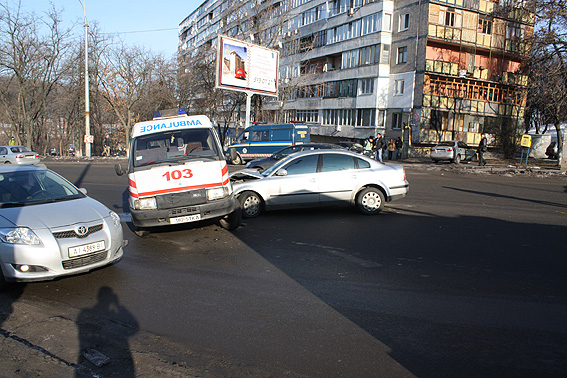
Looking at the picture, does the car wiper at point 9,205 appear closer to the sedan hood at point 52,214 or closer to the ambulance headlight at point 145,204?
the sedan hood at point 52,214

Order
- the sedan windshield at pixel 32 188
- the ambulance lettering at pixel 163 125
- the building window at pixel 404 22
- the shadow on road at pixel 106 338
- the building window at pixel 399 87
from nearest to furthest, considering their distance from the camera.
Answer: the shadow on road at pixel 106 338 → the sedan windshield at pixel 32 188 → the ambulance lettering at pixel 163 125 → the building window at pixel 404 22 → the building window at pixel 399 87

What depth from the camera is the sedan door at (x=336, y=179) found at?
9.87 metres

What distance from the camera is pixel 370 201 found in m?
10.0

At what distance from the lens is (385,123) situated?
39.7 metres

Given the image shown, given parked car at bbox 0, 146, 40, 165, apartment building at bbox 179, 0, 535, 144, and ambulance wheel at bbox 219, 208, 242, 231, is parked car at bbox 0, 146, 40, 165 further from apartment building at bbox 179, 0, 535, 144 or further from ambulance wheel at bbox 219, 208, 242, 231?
apartment building at bbox 179, 0, 535, 144

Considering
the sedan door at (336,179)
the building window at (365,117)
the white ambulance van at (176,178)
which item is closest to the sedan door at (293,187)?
the sedan door at (336,179)

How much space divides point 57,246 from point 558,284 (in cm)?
633

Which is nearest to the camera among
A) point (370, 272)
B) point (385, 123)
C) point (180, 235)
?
point (370, 272)

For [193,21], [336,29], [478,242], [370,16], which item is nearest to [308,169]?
[478,242]

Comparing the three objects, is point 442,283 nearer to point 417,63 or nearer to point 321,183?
point 321,183

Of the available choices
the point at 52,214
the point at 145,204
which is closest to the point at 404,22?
the point at 145,204

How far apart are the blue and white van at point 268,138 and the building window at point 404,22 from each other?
18119 millimetres

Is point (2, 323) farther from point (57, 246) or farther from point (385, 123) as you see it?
point (385, 123)

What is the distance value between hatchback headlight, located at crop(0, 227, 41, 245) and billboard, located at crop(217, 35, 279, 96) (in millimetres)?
22715
